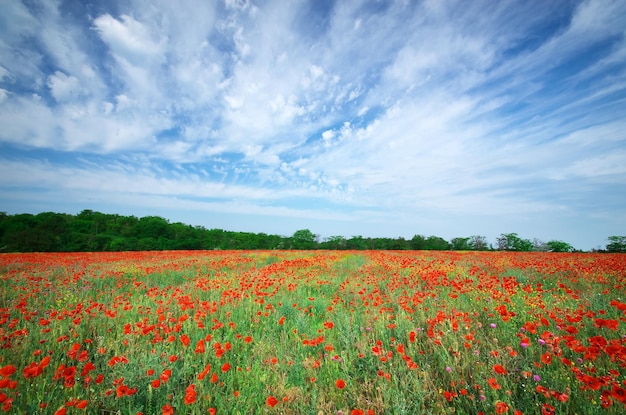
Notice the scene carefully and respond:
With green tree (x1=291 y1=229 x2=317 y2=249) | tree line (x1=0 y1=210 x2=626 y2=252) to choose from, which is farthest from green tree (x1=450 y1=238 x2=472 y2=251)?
green tree (x1=291 y1=229 x2=317 y2=249)

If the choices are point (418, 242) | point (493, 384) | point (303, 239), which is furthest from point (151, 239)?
point (493, 384)

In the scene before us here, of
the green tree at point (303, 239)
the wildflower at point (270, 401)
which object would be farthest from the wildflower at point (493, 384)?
the green tree at point (303, 239)

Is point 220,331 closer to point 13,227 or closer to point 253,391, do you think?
point 253,391

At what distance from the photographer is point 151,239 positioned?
3400 centimetres

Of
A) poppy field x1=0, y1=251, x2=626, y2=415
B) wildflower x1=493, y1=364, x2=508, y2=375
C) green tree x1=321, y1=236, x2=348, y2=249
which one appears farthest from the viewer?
green tree x1=321, y1=236, x2=348, y2=249

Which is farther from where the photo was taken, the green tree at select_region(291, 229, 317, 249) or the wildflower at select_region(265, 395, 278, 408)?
the green tree at select_region(291, 229, 317, 249)

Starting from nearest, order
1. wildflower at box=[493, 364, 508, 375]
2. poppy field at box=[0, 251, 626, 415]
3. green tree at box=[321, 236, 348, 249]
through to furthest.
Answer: wildflower at box=[493, 364, 508, 375] < poppy field at box=[0, 251, 626, 415] < green tree at box=[321, 236, 348, 249]

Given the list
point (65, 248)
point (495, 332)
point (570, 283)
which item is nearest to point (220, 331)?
point (495, 332)

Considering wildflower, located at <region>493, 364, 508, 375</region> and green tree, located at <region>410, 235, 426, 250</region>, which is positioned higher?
green tree, located at <region>410, 235, 426, 250</region>

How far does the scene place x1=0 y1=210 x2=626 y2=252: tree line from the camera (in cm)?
2794

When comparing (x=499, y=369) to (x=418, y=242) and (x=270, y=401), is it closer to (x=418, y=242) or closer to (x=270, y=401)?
(x=270, y=401)

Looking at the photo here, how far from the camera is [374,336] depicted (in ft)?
12.2

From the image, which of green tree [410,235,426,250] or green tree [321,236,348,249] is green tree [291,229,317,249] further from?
green tree [410,235,426,250]

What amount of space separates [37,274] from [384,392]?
12.2 meters
